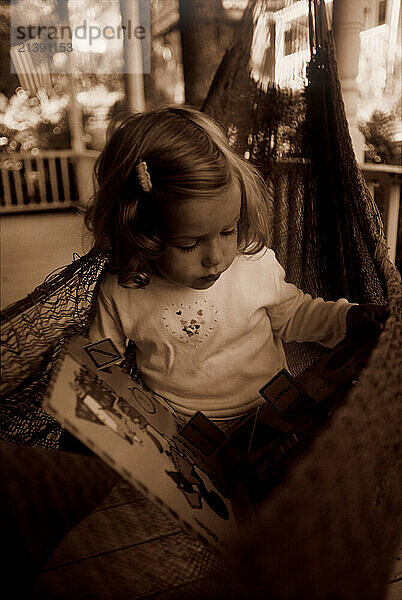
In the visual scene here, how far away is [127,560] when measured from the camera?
589 mm

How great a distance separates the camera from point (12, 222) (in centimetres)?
156

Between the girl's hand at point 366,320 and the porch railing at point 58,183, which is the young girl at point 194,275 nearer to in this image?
the girl's hand at point 366,320

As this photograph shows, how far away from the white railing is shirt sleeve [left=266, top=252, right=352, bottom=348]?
3.36 feet

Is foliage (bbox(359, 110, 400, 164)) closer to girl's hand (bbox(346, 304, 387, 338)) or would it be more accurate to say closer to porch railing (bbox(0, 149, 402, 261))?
porch railing (bbox(0, 149, 402, 261))

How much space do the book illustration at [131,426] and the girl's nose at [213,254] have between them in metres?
0.18

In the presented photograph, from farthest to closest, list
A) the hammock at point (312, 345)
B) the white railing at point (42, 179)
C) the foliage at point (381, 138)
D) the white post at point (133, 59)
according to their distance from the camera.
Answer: the white railing at point (42, 179), the foliage at point (381, 138), the white post at point (133, 59), the hammock at point (312, 345)

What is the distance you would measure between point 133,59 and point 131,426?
3.67 ft

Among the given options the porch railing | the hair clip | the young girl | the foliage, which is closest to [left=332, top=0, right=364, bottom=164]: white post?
the porch railing

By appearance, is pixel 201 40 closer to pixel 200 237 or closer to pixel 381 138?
pixel 200 237

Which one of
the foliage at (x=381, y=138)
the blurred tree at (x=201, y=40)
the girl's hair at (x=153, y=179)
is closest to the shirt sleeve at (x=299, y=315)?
the girl's hair at (x=153, y=179)

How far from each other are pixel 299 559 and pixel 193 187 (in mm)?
368

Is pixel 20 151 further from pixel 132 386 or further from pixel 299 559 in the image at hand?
pixel 299 559

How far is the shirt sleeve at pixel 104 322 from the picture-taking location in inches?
26.2

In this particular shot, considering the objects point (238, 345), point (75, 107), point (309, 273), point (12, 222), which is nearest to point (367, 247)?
point (309, 273)
